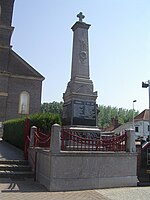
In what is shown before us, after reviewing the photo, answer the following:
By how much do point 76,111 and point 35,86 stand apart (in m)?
21.2

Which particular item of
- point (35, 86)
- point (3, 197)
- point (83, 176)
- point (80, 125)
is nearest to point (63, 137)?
point (83, 176)

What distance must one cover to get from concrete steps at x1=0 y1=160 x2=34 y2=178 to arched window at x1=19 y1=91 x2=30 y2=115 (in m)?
21.3

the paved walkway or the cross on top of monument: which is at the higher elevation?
the cross on top of monument

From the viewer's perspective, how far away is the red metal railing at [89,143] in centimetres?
902

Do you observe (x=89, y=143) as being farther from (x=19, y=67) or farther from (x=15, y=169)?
(x=19, y=67)

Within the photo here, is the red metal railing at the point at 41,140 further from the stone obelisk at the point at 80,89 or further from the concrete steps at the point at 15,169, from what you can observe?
the stone obelisk at the point at 80,89

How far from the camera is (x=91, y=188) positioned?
8742 mm

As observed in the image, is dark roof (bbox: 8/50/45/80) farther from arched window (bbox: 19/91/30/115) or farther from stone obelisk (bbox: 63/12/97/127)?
stone obelisk (bbox: 63/12/97/127)

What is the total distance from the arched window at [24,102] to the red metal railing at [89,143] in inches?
921

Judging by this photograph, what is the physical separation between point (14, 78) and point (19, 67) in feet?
5.34

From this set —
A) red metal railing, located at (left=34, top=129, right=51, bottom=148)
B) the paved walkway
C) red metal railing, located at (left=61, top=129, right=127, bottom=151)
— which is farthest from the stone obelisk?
the paved walkway

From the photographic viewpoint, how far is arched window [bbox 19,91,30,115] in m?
32.3

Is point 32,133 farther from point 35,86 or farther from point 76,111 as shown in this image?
point 35,86

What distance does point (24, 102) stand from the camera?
3272 centimetres
